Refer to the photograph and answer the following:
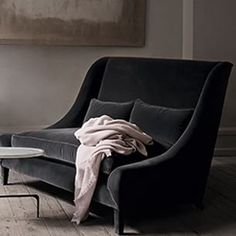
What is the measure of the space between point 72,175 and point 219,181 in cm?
150

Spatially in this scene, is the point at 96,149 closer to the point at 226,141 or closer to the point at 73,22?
the point at 73,22

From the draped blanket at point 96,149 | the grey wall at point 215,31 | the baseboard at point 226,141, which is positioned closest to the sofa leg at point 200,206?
the draped blanket at point 96,149

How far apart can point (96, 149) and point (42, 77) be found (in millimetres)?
2497

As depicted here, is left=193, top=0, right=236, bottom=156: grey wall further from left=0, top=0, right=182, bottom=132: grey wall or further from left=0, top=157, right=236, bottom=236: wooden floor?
left=0, top=157, right=236, bottom=236: wooden floor

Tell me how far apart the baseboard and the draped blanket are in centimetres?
249

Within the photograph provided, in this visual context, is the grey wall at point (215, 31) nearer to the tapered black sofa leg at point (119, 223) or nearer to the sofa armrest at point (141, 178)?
the sofa armrest at point (141, 178)

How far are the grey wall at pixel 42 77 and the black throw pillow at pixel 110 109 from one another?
4.28ft

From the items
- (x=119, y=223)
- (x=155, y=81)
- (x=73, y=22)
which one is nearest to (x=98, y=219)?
(x=119, y=223)

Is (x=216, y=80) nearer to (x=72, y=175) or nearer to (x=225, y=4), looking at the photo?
(x=72, y=175)

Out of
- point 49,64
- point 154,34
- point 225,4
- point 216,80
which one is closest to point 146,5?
point 154,34

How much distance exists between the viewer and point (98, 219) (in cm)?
363

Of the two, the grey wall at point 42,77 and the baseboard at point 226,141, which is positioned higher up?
the grey wall at point 42,77

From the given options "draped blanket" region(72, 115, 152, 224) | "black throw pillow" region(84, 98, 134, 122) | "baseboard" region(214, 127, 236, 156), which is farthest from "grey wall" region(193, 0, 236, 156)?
"draped blanket" region(72, 115, 152, 224)

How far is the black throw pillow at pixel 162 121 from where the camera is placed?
3.78m
